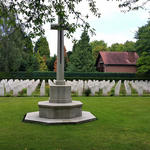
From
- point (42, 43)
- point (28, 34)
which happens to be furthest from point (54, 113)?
point (28, 34)

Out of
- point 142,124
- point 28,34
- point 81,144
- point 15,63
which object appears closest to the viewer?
point 28,34

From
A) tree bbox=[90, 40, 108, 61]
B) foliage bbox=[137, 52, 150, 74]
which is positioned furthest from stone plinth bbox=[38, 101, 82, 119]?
tree bbox=[90, 40, 108, 61]

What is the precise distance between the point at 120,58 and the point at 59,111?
31.0 metres

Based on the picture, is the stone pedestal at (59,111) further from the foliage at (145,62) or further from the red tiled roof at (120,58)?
the red tiled roof at (120,58)

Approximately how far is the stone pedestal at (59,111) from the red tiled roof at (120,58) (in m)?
28.5

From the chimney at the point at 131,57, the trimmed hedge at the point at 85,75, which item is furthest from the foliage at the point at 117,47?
the trimmed hedge at the point at 85,75

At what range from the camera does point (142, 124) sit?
18.2 ft

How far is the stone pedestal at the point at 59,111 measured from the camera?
5.66 m

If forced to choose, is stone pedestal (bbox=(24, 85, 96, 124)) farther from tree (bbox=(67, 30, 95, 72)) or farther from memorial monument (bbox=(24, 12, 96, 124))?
tree (bbox=(67, 30, 95, 72))

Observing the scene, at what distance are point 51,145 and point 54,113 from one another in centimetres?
202

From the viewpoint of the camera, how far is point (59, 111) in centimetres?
581

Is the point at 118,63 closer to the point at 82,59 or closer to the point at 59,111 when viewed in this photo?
the point at 82,59

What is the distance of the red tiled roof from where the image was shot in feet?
112

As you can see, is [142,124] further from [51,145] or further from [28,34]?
[28,34]
